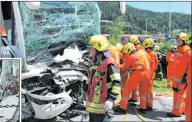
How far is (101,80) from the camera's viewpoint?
113 inches

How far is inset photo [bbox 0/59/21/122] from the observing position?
1.54m

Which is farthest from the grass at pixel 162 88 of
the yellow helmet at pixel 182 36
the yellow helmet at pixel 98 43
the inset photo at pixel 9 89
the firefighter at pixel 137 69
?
the inset photo at pixel 9 89

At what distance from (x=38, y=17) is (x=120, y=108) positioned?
2.35 m

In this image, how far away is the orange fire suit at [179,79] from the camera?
150 inches

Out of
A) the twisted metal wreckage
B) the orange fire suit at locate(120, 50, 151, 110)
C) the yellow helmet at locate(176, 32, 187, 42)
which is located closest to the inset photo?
the twisted metal wreckage

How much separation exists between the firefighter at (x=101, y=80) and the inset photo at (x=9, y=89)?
125cm

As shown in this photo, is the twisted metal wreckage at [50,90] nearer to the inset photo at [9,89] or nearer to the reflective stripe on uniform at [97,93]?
the reflective stripe on uniform at [97,93]

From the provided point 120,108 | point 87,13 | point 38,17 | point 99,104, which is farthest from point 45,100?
point 87,13

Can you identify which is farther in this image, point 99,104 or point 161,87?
point 161,87

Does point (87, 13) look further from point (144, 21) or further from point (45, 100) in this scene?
point (144, 21)

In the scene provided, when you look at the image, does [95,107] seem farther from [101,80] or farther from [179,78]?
[179,78]

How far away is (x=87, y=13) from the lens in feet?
21.5

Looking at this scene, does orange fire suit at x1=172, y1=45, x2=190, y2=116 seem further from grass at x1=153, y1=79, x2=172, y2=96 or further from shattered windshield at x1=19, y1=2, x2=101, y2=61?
shattered windshield at x1=19, y1=2, x2=101, y2=61

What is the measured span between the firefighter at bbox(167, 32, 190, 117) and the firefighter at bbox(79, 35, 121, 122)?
1.21m
